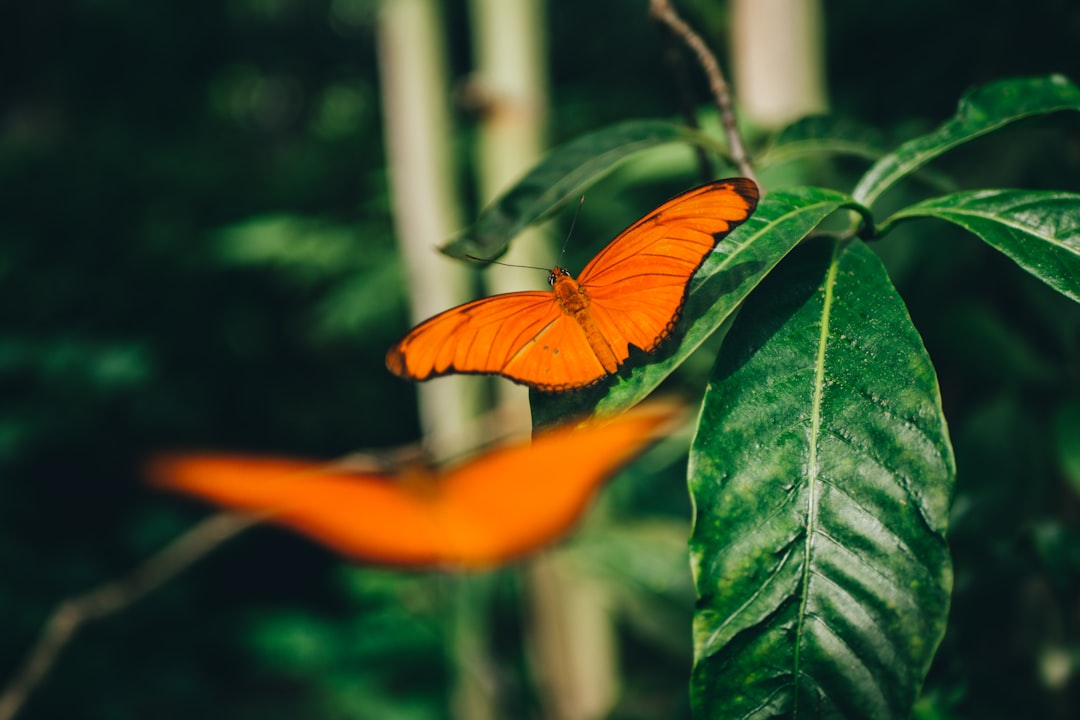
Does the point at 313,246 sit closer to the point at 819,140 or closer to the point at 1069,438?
the point at 819,140

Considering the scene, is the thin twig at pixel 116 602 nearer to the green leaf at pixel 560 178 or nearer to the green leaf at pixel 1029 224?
the green leaf at pixel 560 178

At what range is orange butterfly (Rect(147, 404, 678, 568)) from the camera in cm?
122

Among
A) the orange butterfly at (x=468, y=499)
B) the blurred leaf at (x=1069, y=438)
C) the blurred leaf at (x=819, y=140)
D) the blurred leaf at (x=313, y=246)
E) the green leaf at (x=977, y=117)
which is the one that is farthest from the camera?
the blurred leaf at (x=313, y=246)

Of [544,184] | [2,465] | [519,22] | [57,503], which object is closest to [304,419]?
[57,503]

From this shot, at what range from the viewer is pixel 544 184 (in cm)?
62

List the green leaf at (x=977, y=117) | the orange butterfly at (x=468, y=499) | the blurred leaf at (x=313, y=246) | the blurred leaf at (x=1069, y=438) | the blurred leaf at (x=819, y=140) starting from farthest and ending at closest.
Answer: the blurred leaf at (x=313, y=246)
the orange butterfly at (x=468, y=499)
the blurred leaf at (x=1069, y=438)
the blurred leaf at (x=819, y=140)
the green leaf at (x=977, y=117)

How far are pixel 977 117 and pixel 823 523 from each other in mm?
328

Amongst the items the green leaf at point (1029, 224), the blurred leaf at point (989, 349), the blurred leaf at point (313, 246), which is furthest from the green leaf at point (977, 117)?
the blurred leaf at point (313, 246)

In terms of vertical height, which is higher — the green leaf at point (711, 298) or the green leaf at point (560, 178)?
the green leaf at point (560, 178)

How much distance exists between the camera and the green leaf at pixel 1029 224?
440 millimetres

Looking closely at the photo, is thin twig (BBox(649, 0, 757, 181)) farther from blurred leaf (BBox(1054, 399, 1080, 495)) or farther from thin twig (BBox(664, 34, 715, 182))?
blurred leaf (BBox(1054, 399, 1080, 495))

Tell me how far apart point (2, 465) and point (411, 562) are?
1203 mm

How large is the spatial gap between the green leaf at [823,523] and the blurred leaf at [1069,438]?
0.44 metres

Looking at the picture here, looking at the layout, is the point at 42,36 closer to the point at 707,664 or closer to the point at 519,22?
the point at 519,22
